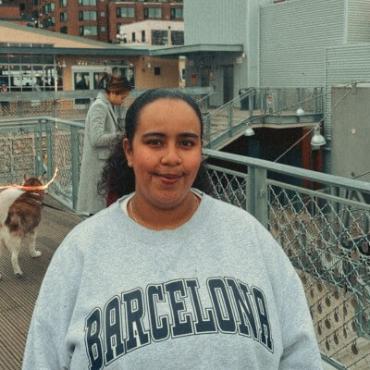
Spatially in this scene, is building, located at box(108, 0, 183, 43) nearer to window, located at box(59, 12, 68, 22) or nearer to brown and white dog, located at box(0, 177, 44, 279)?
window, located at box(59, 12, 68, 22)

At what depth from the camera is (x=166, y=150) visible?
1.73m

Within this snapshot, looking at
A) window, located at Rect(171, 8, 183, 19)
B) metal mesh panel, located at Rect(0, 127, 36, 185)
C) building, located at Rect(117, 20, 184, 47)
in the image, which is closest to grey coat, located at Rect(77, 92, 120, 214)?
metal mesh panel, located at Rect(0, 127, 36, 185)

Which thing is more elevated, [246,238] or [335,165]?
[246,238]

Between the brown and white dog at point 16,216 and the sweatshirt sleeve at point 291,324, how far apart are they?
12.1ft

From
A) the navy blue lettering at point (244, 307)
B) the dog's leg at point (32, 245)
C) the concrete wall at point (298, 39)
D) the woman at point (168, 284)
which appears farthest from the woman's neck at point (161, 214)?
the concrete wall at point (298, 39)

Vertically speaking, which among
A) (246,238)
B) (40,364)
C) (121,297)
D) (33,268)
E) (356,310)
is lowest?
(33,268)

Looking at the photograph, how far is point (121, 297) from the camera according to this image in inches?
64.0

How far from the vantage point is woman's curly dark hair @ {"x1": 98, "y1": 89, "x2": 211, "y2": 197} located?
70.2 inches

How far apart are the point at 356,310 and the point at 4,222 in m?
3.02

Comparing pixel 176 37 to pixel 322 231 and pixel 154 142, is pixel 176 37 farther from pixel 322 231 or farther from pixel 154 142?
pixel 154 142

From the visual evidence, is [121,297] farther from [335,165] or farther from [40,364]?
[335,165]

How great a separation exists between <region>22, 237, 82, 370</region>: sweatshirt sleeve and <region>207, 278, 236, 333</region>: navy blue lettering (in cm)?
38

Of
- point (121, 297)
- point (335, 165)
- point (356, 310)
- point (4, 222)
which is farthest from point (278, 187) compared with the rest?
point (335, 165)

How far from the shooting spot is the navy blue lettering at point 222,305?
1.60 m
